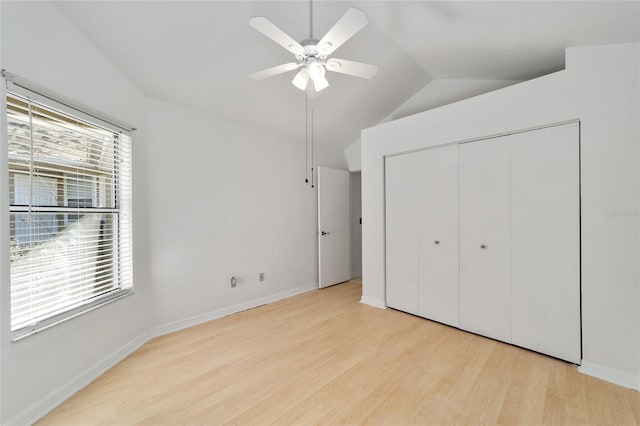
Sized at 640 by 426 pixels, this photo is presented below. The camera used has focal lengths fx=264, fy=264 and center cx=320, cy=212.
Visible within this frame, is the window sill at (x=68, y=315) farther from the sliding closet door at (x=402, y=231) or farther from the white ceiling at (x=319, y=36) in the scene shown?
the sliding closet door at (x=402, y=231)

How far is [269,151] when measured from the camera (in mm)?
3785

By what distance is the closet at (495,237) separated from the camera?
2.21 metres

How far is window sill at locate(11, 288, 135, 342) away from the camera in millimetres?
1568

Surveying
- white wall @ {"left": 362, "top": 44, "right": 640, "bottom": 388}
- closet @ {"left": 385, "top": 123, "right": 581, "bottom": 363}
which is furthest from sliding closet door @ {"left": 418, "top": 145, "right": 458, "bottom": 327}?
white wall @ {"left": 362, "top": 44, "right": 640, "bottom": 388}

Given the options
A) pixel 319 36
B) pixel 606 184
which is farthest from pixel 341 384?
pixel 319 36

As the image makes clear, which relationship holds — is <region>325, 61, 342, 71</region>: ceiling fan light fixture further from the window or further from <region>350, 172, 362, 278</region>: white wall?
<region>350, 172, 362, 278</region>: white wall

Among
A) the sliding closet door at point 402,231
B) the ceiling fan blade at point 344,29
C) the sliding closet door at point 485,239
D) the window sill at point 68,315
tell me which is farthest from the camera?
the sliding closet door at point 402,231

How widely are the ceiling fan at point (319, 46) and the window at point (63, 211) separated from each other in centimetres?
145

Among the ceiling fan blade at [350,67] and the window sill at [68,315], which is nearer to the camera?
the window sill at [68,315]

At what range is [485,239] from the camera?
2.65m

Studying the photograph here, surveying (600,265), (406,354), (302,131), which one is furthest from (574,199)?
(302,131)

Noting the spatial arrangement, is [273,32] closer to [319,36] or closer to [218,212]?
[319,36]

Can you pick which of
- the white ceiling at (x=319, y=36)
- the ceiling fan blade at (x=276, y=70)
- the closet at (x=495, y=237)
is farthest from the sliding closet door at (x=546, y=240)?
the ceiling fan blade at (x=276, y=70)

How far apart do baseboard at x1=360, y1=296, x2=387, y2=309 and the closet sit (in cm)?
13
